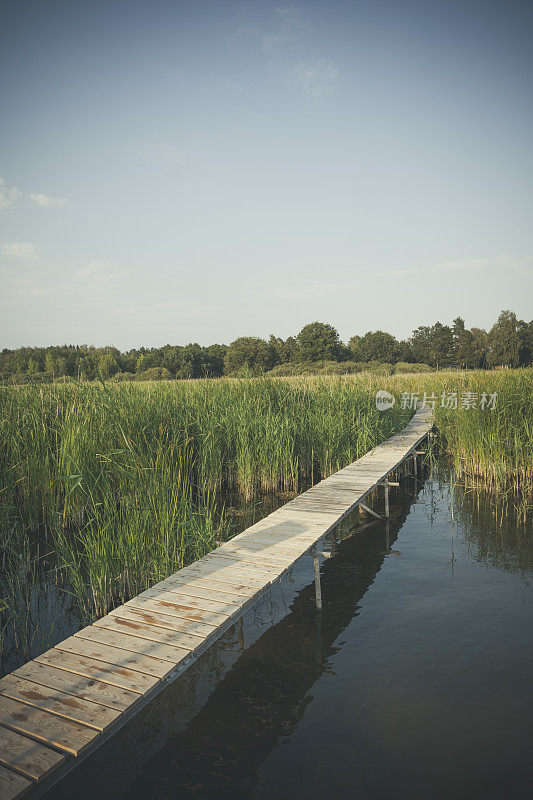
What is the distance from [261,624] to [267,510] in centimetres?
302

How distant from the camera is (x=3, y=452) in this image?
5441 mm

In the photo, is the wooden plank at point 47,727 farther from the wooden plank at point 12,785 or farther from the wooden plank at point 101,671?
the wooden plank at point 101,671

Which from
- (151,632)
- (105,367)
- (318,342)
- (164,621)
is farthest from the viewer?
(318,342)

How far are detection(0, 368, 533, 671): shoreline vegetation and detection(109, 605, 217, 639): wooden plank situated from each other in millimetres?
516

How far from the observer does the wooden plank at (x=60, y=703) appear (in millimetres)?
2242

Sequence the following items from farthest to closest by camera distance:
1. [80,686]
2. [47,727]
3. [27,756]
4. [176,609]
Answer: [176,609] < [80,686] < [47,727] < [27,756]

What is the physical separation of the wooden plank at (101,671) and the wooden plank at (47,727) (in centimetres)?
31

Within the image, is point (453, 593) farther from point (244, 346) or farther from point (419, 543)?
point (244, 346)

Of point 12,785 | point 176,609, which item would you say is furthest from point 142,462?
point 12,785

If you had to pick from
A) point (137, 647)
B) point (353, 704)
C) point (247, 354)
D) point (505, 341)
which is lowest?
point (353, 704)

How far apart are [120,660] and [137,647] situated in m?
0.15

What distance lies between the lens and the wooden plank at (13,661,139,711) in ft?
7.81

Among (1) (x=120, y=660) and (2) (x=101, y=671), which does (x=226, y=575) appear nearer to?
(1) (x=120, y=660)

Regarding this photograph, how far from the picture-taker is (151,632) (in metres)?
3.06
